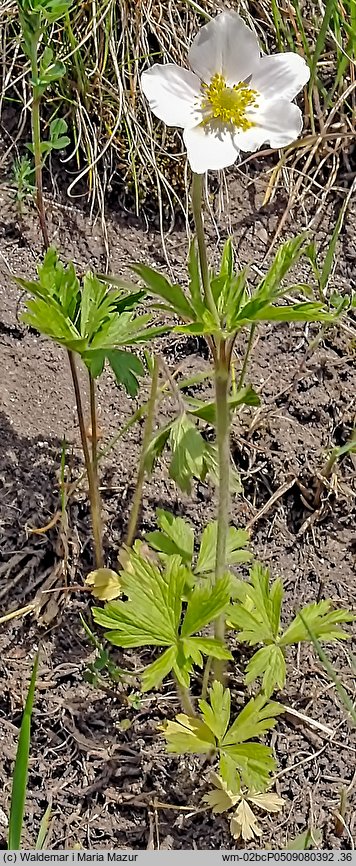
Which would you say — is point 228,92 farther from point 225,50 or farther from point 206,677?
point 206,677

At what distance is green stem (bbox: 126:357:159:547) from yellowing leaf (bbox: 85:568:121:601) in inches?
3.3

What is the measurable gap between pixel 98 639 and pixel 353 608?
49 centimetres

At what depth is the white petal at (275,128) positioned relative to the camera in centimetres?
116

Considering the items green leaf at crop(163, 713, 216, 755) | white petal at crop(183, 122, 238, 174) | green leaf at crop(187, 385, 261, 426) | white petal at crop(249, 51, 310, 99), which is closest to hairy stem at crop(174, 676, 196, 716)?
green leaf at crop(163, 713, 216, 755)

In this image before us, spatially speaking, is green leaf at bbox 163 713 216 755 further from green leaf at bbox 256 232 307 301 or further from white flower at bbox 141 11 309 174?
white flower at bbox 141 11 309 174

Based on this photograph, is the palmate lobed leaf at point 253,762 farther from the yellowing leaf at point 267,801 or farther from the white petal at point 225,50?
the white petal at point 225,50

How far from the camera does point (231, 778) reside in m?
1.31

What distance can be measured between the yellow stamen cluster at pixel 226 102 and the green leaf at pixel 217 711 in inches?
32.7

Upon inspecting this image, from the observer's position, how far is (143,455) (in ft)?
4.75

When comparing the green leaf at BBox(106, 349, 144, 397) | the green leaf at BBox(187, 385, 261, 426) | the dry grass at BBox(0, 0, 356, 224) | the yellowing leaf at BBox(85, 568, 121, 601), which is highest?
the dry grass at BBox(0, 0, 356, 224)

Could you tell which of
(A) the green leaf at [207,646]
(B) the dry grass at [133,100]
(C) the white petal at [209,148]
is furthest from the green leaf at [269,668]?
(B) the dry grass at [133,100]

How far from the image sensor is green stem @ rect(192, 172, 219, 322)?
1109 mm
